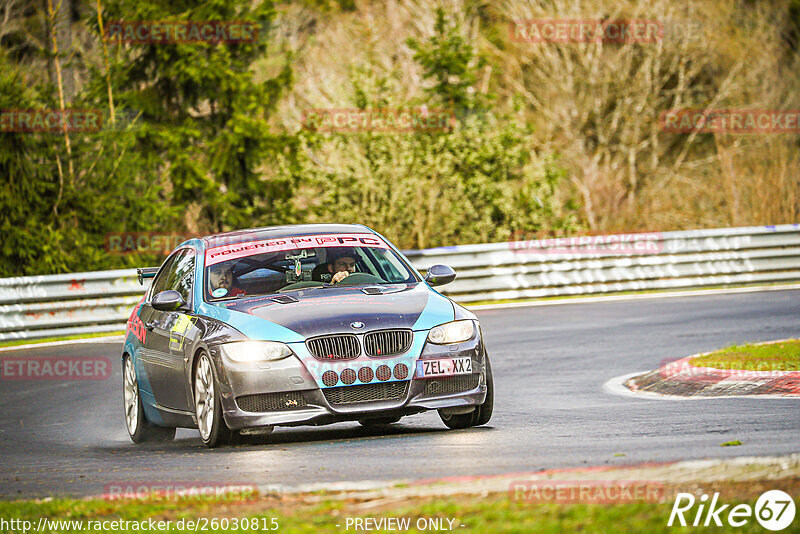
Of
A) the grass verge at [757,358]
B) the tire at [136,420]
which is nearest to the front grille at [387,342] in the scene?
the tire at [136,420]

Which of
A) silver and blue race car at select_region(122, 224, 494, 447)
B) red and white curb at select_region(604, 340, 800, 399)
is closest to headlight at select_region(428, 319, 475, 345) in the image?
silver and blue race car at select_region(122, 224, 494, 447)

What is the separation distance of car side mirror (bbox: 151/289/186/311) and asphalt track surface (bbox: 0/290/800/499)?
108 cm

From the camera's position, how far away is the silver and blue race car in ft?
27.7

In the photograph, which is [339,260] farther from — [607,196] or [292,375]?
[607,196]

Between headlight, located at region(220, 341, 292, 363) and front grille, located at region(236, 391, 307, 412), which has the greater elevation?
headlight, located at region(220, 341, 292, 363)

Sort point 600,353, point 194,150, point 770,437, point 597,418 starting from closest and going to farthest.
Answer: point 770,437
point 597,418
point 600,353
point 194,150

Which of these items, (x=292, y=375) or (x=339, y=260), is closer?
(x=292, y=375)

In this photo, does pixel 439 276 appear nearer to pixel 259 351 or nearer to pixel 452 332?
pixel 452 332

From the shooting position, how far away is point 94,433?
439 inches

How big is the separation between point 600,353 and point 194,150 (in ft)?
50.7

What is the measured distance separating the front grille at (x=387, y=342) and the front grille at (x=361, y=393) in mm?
219

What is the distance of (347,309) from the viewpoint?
877 centimetres

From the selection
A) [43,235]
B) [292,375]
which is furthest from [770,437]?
[43,235]

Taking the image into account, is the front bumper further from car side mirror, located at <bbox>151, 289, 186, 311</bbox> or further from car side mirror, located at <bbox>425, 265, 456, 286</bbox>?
car side mirror, located at <bbox>425, 265, 456, 286</bbox>
